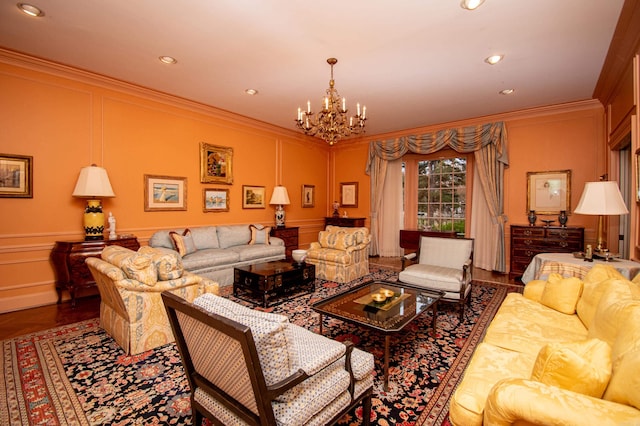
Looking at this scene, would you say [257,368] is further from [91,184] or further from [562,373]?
[91,184]

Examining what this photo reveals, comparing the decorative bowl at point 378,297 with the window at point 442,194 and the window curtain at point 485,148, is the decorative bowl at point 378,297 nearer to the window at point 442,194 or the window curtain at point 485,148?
the window curtain at point 485,148

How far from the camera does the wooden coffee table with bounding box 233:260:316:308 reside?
143 inches

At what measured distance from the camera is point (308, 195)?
7.26m

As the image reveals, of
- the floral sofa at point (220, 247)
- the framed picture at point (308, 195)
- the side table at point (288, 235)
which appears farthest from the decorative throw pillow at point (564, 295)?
the framed picture at point (308, 195)

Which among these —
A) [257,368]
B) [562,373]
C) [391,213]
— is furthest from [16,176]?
[391,213]

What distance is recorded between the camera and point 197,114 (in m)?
5.13

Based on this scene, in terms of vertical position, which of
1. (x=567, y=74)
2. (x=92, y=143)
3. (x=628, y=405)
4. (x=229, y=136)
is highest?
(x=567, y=74)

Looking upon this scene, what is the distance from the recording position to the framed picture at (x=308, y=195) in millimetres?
7135

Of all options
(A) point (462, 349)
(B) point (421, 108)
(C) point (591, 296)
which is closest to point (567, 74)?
(B) point (421, 108)

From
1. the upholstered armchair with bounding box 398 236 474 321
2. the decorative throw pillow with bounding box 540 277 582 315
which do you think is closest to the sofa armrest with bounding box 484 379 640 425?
the decorative throw pillow with bounding box 540 277 582 315

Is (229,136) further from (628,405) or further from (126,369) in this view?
(628,405)

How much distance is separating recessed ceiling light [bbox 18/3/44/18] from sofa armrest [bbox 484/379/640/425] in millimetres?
4295

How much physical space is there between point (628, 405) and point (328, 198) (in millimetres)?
7014

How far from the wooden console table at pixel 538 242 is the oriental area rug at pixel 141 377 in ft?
8.01
